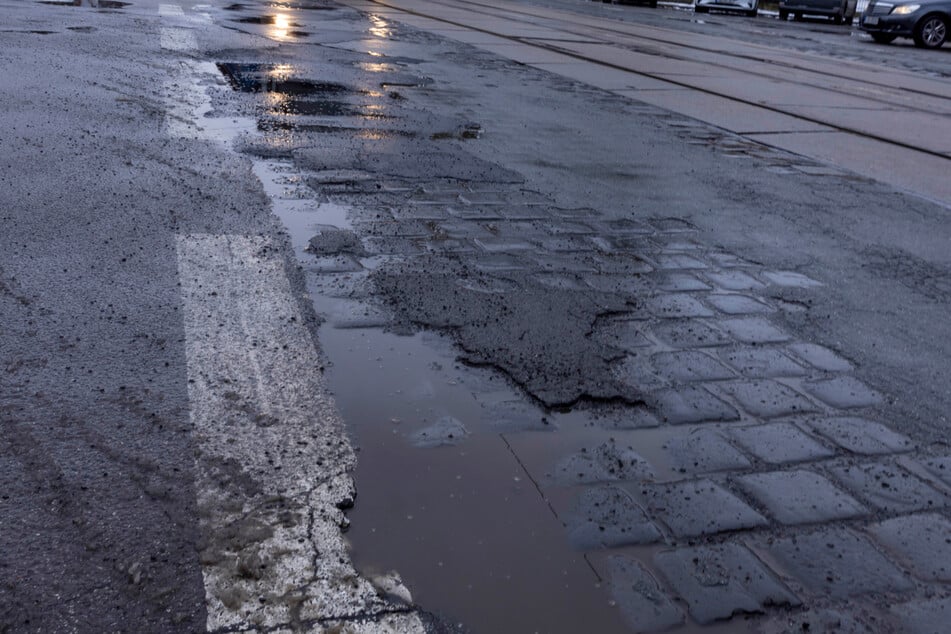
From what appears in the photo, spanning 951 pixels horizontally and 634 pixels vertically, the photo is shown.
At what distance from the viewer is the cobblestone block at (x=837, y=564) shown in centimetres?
243

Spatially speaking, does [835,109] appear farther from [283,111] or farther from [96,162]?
[96,162]

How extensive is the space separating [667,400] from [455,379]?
80cm

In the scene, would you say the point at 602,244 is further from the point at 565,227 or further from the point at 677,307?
the point at 677,307

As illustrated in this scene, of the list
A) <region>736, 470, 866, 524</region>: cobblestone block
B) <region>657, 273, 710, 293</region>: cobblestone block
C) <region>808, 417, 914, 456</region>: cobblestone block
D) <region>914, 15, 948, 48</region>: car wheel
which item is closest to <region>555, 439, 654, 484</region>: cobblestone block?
<region>736, 470, 866, 524</region>: cobblestone block

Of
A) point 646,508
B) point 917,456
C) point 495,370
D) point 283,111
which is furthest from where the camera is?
point 283,111

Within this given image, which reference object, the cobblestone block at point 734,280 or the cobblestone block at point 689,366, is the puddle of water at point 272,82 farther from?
the cobblestone block at point 689,366

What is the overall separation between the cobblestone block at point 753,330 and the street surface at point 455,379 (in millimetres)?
19

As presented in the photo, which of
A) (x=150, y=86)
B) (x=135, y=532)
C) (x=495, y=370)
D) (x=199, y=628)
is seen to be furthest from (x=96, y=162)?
(x=199, y=628)

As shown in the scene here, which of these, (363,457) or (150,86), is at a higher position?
(150,86)

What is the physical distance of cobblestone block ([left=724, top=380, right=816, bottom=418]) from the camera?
337cm

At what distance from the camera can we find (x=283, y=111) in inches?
317

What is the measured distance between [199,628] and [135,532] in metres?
0.43

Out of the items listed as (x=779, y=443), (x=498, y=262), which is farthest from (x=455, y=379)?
(x=498, y=262)

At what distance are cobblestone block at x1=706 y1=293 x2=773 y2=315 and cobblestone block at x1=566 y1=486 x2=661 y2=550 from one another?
5.95 feet
